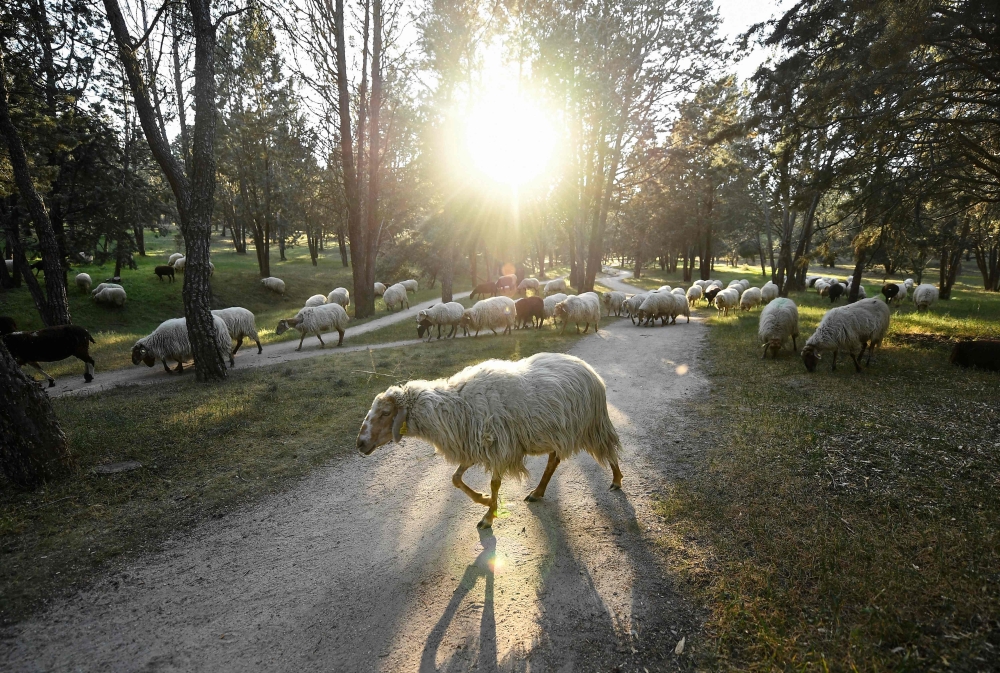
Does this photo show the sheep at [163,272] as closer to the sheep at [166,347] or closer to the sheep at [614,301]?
the sheep at [166,347]

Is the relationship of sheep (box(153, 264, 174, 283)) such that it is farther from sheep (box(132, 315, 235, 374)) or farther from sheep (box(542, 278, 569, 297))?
sheep (box(542, 278, 569, 297))

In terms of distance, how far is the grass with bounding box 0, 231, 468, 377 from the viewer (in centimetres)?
1747

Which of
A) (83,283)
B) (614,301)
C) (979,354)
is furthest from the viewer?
(83,283)

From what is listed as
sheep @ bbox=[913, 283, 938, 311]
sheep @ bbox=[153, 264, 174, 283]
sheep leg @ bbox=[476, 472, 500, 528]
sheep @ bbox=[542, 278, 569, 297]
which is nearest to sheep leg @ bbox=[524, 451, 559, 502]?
sheep leg @ bbox=[476, 472, 500, 528]

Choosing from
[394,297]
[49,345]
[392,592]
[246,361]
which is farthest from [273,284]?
[392,592]

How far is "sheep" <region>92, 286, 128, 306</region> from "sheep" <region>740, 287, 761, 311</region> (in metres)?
36.2

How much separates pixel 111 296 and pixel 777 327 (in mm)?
32480

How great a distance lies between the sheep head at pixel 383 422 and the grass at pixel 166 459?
88.0 inches

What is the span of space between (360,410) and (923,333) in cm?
1768

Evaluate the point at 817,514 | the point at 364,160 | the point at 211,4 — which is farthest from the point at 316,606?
the point at 364,160

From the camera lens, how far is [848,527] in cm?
455

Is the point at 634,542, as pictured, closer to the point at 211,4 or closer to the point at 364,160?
the point at 211,4

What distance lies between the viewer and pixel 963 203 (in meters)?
12.5

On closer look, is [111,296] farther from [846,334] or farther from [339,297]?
[846,334]
